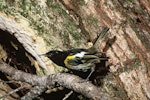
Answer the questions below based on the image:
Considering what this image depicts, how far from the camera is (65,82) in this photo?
12.8 ft

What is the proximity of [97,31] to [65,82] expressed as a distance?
94 cm

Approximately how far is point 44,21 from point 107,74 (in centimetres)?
101

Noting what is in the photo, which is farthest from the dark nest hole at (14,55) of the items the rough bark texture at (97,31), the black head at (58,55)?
the black head at (58,55)

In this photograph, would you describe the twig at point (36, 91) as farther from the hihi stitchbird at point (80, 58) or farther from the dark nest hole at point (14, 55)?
the dark nest hole at point (14, 55)

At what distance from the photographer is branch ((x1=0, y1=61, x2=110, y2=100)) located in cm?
346

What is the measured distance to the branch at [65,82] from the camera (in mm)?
3460

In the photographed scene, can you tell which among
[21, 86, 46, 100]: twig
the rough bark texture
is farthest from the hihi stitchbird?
the rough bark texture

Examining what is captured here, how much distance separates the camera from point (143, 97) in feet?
14.4

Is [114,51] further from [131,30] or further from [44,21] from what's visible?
[44,21]

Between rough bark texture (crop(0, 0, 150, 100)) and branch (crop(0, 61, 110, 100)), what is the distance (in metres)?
0.36

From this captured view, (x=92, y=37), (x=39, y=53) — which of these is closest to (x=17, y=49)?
(x=39, y=53)

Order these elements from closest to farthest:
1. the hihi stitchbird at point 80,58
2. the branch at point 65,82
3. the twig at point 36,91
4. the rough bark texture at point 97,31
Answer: the branch at point 65,82 → the hihi stitchbird at point 80,58 → the twig at point 36,91 → the rough bark texture at point 97,31

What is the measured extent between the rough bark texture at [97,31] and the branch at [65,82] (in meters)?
0.36

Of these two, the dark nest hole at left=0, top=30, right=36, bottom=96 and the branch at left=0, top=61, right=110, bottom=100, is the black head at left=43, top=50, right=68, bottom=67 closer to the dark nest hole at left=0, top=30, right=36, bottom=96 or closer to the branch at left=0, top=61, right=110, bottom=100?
the branch at left=0, top=61, right=110, bottom=100
